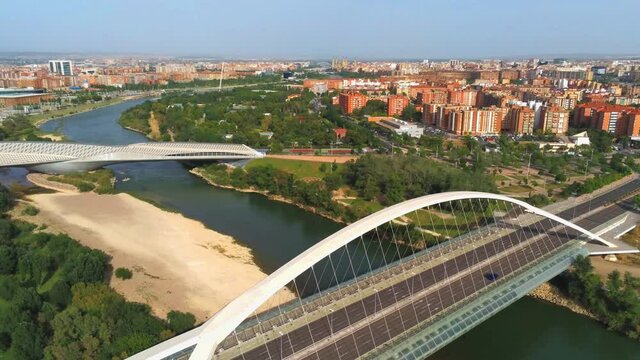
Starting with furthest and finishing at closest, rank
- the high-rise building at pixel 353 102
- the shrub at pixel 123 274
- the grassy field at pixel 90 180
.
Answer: the high-rise building at pixel 353 102 < the grassy field at pixel 90 180 < the shrub at pixel 123 274

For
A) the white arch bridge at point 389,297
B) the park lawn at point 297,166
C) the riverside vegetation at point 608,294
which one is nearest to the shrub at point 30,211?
the park lawn at point 297,166

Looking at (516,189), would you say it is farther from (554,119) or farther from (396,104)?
(396,104)

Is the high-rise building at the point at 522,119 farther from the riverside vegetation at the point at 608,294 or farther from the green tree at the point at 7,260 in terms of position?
the green tree at the point at 7,260

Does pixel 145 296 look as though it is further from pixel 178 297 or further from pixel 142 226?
pixel 142 226

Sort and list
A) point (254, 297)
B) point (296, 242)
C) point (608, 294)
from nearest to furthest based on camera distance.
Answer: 1. point (254, 297)
2. point (608, 294)
3. point (296, 242)

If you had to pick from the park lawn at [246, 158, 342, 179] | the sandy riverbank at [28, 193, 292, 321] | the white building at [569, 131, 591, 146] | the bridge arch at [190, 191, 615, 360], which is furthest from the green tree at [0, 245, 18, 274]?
the white building at [569, 131, 591, 146]

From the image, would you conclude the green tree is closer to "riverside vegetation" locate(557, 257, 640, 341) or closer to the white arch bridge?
the white arch bridge

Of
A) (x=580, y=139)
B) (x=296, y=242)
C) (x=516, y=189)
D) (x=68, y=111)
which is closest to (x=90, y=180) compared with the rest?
(x=296, y=242)
